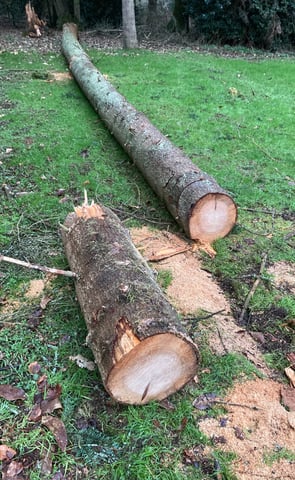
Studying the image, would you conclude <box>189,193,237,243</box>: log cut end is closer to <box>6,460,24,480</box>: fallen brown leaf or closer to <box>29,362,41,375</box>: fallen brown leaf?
<box>29,362,41,375</box>: fallen brown leaf

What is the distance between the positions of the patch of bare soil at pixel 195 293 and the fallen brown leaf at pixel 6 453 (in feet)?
4.50

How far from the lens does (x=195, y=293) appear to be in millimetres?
3348

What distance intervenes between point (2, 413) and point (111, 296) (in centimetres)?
89

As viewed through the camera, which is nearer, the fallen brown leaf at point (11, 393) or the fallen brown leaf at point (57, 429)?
the fallen brown leaf at point (57, 429)

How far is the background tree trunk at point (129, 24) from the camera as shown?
36.0ft

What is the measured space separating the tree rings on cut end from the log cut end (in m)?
1.66

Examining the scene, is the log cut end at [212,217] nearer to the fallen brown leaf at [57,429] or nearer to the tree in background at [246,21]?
the fallen brown leaf at [57,429]

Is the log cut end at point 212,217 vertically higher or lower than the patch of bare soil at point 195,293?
higher

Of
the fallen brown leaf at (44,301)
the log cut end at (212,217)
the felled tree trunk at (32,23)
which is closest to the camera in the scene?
the fallen brown leaf at (44,301)

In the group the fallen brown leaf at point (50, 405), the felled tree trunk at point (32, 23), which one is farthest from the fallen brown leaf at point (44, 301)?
the felled tree trunk at point (32, 23)

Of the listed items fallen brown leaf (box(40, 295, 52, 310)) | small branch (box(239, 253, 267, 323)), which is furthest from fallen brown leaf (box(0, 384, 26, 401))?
small branch (box(239, 253, 267, 323))

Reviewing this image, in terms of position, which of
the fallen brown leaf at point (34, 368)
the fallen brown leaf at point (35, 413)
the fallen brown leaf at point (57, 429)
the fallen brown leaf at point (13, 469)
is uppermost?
the fallen brown leaf at point (34, 368)

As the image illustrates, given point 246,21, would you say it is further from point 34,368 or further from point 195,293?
point 34,368

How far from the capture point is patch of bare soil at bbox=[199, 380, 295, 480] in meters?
2.21
